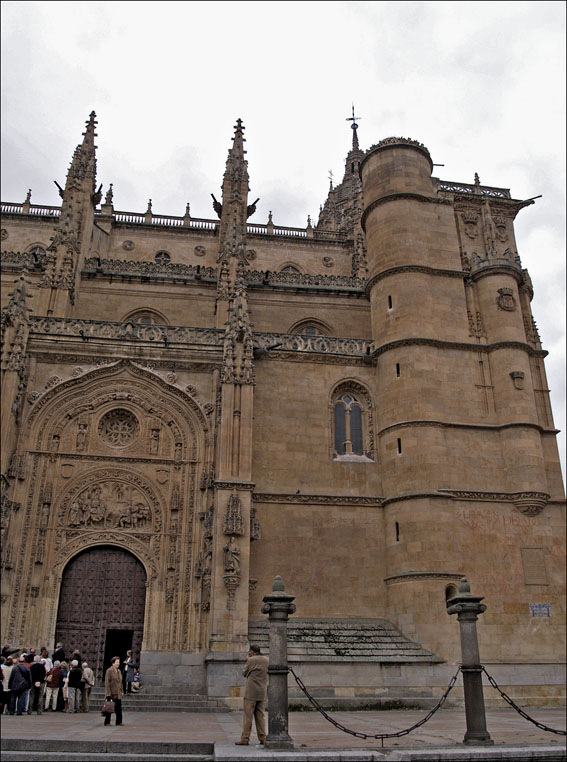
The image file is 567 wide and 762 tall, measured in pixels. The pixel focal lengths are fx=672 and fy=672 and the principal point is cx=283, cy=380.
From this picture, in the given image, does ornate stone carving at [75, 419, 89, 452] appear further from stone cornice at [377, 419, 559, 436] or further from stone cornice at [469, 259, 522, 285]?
stone cornice at [469, 259, 522, 285]

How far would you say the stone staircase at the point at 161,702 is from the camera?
17.9 metres

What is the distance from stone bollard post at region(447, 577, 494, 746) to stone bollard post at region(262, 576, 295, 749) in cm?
301

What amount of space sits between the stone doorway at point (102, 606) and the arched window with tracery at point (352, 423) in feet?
27.0

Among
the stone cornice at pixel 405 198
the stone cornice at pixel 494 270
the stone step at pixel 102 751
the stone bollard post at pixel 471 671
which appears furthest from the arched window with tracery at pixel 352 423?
the stone step at pixel 102 751

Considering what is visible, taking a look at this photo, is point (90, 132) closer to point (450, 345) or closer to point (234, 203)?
point (234, 203)

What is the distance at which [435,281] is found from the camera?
86.1 ft

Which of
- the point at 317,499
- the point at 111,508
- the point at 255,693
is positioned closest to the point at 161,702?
the point at 111,508

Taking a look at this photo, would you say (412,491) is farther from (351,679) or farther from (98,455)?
(98,455)

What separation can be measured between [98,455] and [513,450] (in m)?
14.3

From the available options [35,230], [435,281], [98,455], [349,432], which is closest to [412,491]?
[349,432]

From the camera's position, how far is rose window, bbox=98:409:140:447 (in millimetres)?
22953

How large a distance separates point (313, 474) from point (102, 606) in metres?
8.07

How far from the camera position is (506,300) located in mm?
26078

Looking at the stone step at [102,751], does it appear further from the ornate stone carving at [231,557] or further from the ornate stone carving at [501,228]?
the ornate stone carving at [501,228]
